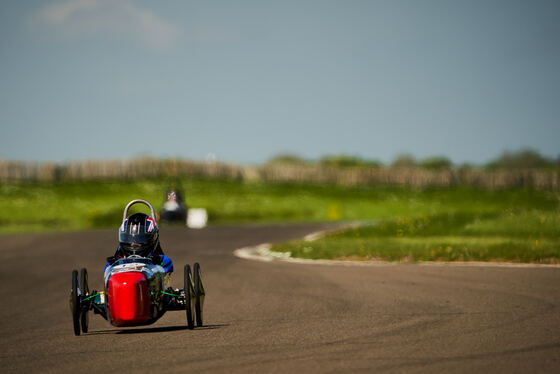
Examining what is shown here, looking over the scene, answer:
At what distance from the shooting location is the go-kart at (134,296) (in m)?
8.54

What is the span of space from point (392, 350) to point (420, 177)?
7416 centimetres

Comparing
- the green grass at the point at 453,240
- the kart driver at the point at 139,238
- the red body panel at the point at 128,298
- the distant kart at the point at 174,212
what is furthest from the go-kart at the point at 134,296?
the distant kart at the point at 174,212

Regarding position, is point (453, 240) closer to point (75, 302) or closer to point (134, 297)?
point (75, 302)

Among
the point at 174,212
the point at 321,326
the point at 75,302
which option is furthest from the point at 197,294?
the point at 174,212

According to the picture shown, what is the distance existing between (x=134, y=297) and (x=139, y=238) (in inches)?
41.9

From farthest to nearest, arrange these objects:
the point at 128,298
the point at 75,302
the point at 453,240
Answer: the point at 453,240, the point at 75,302, the point at 128,298

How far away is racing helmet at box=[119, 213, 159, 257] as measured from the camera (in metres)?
9.39

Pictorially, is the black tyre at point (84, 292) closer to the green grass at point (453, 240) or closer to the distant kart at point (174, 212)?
the green grass at point (453, 240)

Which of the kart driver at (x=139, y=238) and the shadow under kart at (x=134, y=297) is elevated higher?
the kart driver at (x=139, y=238)

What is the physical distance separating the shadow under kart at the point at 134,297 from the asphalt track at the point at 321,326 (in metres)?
0.28

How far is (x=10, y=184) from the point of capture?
2520 inches

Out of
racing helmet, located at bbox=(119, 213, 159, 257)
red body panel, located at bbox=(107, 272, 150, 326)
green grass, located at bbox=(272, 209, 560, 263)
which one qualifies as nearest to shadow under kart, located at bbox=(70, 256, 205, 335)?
red body panel, located at bbox=(107, 272, 150, 326)

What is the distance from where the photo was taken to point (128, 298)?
27.9ft

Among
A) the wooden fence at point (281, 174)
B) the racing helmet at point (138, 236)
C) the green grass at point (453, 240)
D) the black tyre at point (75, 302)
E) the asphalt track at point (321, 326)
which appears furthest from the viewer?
the wooden fence at point (281, 174)
